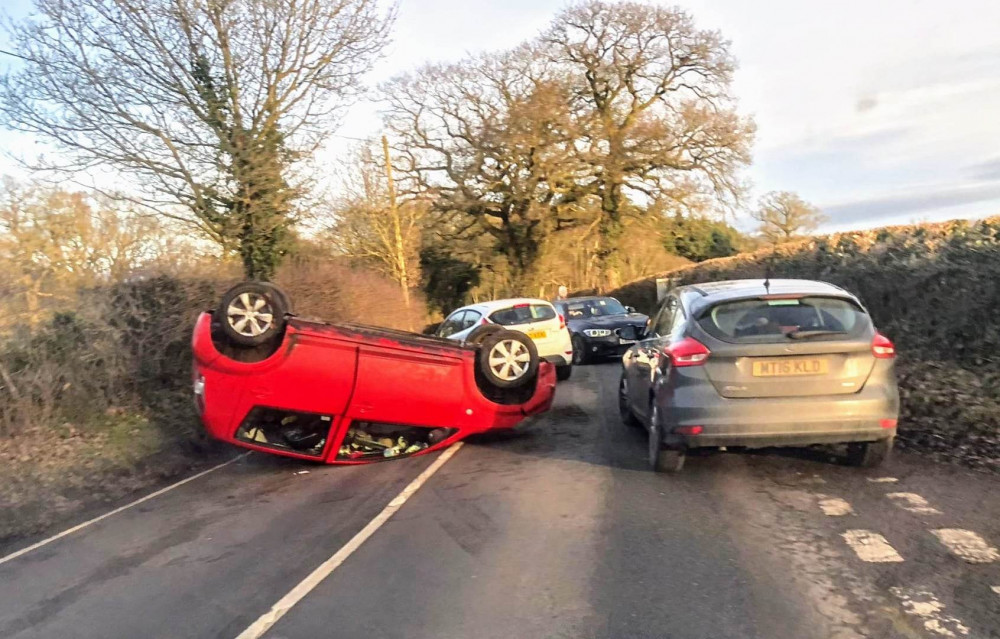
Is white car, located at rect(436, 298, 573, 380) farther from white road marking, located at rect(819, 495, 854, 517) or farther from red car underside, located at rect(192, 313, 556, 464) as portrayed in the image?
white road marking, located at rect(819, 495, 854, 517)

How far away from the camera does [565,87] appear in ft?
121

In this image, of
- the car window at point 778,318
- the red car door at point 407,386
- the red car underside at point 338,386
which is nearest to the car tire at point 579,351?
the red car underside at point 338,386

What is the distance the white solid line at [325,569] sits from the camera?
4.59 m

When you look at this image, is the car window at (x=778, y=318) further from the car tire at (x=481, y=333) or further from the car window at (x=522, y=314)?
the car window at (x=522, y=314)

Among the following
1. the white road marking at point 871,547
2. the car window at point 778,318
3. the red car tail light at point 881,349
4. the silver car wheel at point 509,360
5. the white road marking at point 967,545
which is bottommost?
the white road marking at point 871,547

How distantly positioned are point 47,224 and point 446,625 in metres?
10.2

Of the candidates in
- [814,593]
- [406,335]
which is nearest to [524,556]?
[814,593]

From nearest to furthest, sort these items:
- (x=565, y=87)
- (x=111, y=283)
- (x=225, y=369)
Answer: (x=225, y=369), (x=111, y=283), (x=565, y=87)

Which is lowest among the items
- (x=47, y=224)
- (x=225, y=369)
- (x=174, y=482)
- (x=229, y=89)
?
(x=174, y=482)

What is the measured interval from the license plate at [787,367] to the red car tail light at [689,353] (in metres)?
0.43

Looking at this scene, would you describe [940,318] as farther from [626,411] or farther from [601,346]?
[601,346]

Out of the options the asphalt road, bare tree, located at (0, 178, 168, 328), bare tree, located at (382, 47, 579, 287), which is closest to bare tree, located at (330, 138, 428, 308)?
bare tree, located at (382, 47, 579, 287)

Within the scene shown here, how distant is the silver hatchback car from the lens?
22.2ft

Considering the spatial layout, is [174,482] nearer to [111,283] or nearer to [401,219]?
[111,283]
